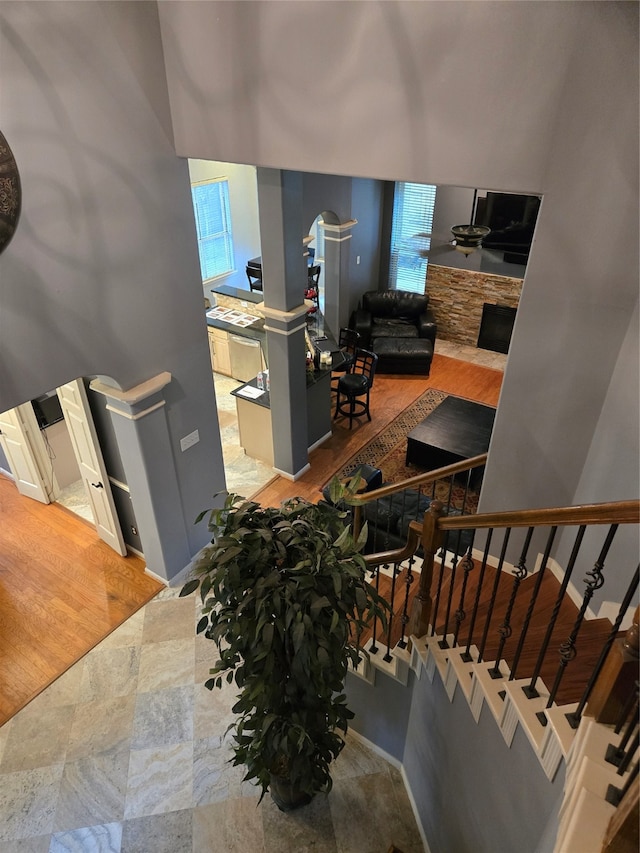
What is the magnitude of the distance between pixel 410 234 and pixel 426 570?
8.47 metres

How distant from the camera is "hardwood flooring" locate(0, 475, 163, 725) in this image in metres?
4.66

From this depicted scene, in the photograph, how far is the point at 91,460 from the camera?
17.3 ft

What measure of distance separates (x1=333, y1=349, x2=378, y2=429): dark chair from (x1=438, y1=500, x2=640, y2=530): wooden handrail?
5225mm

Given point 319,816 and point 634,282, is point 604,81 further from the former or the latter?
point 319,816

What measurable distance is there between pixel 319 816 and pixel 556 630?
7.06ft

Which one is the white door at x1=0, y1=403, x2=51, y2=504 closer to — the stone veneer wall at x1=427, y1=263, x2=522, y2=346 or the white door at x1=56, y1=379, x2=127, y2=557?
the white door at x1=56, y1=379, x2=127, y2=557

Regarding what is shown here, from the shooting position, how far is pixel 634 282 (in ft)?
→ 8.93

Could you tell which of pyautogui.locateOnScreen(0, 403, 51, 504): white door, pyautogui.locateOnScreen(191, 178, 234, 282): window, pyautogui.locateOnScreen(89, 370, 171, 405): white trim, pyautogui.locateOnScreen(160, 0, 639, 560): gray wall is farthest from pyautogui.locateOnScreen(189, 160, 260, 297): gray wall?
pyautogui.locateOnScreen(160, 0, 639, 560): gray wall

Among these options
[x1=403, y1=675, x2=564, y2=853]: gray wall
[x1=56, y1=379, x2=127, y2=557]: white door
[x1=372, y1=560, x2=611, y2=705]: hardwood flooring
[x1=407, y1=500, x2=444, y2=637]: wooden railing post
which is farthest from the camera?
[x1=56, y1=379, x2=127, y2=557]: white door

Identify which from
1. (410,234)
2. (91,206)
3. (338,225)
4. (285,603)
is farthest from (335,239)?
(285,603)

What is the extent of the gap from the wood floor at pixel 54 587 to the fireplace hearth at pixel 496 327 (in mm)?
4607

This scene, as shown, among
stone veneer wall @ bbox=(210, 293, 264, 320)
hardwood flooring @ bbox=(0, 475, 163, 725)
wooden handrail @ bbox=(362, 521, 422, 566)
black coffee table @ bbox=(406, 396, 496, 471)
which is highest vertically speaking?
wooden handrail @ bbox=(362, 521, 422, 566)

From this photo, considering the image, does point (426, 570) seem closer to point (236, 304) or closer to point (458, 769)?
point (458, 769)

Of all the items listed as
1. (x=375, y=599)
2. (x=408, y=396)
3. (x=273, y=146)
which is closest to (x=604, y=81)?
(x=273, y=146)
